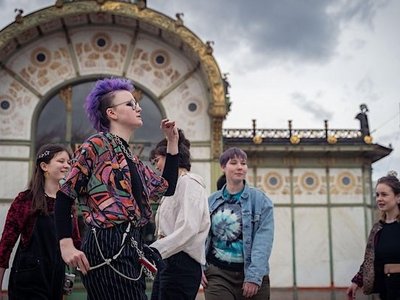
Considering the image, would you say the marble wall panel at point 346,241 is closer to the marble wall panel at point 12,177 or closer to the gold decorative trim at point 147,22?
the gold decorative trim at point 147,22

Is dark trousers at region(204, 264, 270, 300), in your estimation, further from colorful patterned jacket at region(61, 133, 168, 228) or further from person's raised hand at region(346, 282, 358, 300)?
colorful patterned jacket at region(61, 133, 168, 228)

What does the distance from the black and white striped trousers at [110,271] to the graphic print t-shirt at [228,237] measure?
2.33 m

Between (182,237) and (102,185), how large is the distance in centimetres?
145

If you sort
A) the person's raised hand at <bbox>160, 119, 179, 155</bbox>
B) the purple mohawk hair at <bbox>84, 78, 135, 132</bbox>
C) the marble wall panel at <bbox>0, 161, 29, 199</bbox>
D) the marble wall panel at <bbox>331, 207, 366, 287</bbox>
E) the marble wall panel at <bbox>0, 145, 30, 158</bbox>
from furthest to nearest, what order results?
the marble wall panel at <bbox>331, 207, 366, 287</bbox>, the marble wall panel at <bbox>0, 145, 30, 158</bbox>, the marble wall panel at <bbox>0, 161, 29, 199</bbox>, the person's raised hand at <bbox>160, 119, 179, 155</bbox>, the purple mohawk hair at <bbox>84, 78, 135, 132</bbox>

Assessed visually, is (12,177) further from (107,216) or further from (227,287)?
(107,216)

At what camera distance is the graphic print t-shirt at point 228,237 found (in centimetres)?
565

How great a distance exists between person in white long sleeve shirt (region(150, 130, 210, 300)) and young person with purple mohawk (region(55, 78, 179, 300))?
3.55 feet

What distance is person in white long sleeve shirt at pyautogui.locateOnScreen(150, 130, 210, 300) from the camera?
4742mm

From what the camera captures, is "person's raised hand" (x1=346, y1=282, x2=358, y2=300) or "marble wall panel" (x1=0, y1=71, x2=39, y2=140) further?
"marble wall panel" (x1=0, y1=71, x2=39, y2=140)

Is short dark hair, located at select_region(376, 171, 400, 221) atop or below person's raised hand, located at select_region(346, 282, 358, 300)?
atop

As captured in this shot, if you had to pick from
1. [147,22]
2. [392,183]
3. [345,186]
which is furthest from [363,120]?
[392,183]

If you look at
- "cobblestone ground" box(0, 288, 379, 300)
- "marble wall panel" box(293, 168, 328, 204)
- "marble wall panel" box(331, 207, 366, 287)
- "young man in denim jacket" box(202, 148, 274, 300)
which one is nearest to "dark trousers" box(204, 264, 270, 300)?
"young man in denim jacket" box(202, 148, 274, 300)

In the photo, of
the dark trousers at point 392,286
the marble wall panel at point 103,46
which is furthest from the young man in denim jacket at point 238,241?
the marble wall panel at point 103,46

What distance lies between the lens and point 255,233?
570cm
